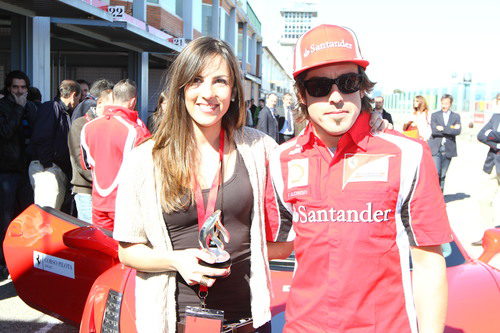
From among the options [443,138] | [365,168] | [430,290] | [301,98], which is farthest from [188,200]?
[443,138]

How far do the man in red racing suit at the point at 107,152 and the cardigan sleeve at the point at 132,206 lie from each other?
2744 millimetres

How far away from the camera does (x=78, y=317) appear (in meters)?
3.61

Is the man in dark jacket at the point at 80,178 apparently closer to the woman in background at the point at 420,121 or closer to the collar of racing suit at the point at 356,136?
the collar of racing suit at the point at 356,136

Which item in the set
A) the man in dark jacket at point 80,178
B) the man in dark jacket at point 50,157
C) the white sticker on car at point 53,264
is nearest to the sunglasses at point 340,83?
the white sticker on car at point 53,264

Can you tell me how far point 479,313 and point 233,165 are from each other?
66.2 inches

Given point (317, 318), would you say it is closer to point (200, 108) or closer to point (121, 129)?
point (200, 108)

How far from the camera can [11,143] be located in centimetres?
594

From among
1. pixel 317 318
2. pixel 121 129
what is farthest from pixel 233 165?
pixel 121 129

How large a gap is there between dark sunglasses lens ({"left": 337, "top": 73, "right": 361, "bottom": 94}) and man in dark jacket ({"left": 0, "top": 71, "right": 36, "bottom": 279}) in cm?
484

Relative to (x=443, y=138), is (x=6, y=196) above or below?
below

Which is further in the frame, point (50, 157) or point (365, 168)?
point (50, 157)

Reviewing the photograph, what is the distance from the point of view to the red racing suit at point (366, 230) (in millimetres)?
1720

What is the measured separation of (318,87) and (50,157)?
494 centimetres

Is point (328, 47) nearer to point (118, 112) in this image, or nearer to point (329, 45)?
point (329, 45)
